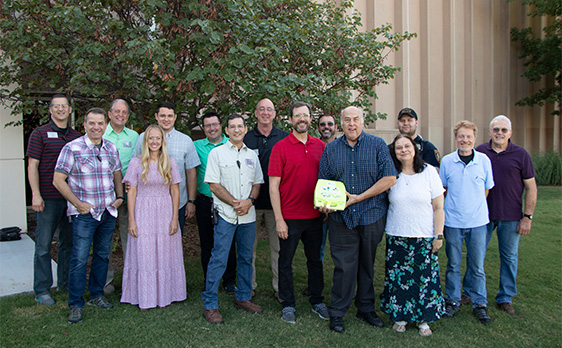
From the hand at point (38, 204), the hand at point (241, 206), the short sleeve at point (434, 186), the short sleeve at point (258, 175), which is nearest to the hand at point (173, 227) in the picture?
the hand at point (241, 206)

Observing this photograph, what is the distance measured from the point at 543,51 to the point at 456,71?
463 cm

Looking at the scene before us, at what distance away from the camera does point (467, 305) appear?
4.46 m

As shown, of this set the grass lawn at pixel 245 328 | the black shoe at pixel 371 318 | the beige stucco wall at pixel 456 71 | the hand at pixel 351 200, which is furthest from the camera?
the beige stucco wall at pixel 456 71

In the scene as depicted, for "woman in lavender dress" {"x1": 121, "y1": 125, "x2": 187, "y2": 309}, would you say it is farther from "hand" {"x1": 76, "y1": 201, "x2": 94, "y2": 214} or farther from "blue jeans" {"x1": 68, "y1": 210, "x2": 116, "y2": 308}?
"hand" {"x1": 76, "y1": 201, "x2": 94, "y2": 214}

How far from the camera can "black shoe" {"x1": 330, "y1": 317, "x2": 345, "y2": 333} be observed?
152 inches

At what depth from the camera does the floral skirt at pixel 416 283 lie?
12.5 ft

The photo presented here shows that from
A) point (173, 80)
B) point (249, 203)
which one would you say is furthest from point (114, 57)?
point (249, 203)

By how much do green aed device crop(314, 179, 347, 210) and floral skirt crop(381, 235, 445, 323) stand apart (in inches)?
27.2

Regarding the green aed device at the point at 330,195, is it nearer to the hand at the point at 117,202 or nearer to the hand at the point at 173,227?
the hand at the point at 173,227

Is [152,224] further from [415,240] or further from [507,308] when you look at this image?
[507,308]

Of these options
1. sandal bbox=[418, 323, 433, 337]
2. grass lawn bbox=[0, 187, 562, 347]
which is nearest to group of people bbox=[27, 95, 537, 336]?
sandal bbox=[418, 323, 433, 337]

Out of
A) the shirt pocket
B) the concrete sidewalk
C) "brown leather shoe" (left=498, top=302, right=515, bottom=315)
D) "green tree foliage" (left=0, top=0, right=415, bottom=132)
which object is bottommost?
"brown leather shoe" (left=498, top=302, right=515, bottom=315)

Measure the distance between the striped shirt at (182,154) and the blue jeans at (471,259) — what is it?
292cm

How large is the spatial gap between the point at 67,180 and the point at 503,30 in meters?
20.2
